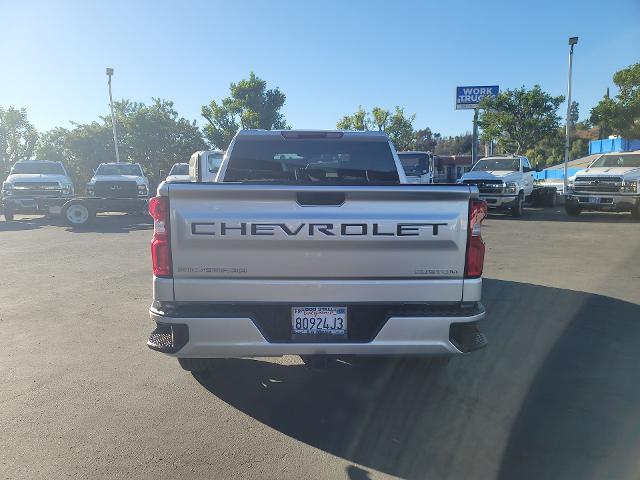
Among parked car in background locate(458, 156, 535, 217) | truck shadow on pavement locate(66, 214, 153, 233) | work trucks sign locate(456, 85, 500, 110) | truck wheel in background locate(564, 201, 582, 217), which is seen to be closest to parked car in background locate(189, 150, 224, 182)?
truck shadow on pavement locate(66, 214, 153, 233)

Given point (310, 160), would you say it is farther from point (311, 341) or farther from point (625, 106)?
point (625, 106)

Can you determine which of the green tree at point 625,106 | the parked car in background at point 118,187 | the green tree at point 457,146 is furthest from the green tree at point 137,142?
the green tree at point 457,146

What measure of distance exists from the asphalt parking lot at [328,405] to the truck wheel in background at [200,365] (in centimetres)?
10

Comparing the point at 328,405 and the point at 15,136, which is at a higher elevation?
the point at 15,136

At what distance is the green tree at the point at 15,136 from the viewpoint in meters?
49.7

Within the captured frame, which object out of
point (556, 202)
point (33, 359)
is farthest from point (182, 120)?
point (33, 359)

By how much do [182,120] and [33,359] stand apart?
41368 mm

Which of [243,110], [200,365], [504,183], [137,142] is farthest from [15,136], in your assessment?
[200,365]

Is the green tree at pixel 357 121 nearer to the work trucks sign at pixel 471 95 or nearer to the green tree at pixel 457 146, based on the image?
the work trucks sign at pixel 471 95

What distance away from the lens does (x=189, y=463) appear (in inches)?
121

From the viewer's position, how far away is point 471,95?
3422cm

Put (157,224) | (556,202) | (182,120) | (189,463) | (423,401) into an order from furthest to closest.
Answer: (182,120)
(556,202)
(423,401)
(157,224)
(189,463)

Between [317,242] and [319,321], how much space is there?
56cm

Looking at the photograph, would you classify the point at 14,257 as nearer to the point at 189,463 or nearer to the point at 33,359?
the point at 33,359
